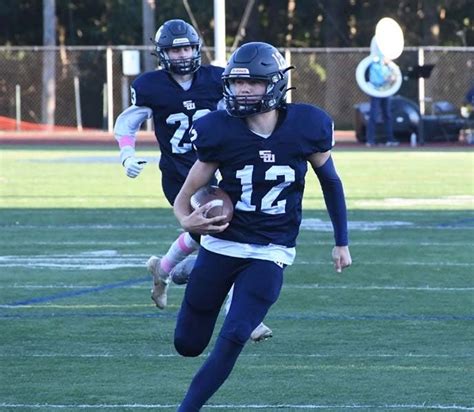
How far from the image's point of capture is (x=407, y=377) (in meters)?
6.84

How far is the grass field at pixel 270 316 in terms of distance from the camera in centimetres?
654

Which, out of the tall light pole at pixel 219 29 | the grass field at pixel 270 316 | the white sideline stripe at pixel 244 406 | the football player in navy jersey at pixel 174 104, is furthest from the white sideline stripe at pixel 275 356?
the tall light pole at pixel 219 29

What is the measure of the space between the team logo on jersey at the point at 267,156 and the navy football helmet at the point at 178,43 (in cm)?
263

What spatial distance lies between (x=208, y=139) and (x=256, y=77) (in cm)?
32

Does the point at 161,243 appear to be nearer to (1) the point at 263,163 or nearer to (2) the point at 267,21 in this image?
(1) the point at 263,163

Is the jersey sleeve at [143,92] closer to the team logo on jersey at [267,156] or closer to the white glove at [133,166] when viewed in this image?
the white glove at [133,166]

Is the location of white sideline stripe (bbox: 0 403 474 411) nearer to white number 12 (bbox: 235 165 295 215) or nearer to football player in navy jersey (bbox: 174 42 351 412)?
football player in navy jersey (bbox: 174 42 351 412)

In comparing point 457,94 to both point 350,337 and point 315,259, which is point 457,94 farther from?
point 350,337

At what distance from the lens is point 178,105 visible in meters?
8.48

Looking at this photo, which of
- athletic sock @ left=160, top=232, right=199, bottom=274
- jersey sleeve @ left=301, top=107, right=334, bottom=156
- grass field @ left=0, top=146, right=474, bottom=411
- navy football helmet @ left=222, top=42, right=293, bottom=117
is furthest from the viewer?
athletic sock @ left=160, top=232, right=199, bottom=274

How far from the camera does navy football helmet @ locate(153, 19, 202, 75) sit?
8320 millimetres

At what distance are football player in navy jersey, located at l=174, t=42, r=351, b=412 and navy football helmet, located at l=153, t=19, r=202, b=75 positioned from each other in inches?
94.5

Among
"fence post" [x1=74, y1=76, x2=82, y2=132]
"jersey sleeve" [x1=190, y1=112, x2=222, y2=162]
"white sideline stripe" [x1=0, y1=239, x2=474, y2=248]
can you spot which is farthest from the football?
"fence post" [x1=74, y1=76, x2=82, y2=132]

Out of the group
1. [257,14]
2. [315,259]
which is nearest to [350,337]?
[315,259]
